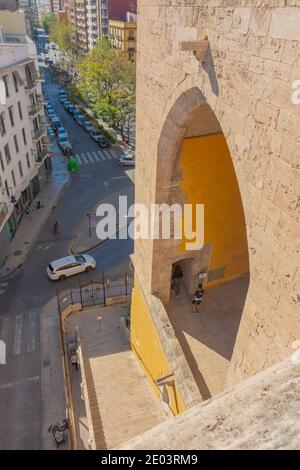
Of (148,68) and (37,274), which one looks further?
(37,274)

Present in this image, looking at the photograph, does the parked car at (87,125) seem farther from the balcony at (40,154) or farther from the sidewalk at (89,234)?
the sidewalk at (89,234)

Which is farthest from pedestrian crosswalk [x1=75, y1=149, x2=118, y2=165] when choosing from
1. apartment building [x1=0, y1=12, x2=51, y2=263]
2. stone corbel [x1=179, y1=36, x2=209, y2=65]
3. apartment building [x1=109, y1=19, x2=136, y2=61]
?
stone corbel [x1=179, y1=36, x2=209, y2=65]

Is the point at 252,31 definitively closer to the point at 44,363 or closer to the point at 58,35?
the point at 44,363

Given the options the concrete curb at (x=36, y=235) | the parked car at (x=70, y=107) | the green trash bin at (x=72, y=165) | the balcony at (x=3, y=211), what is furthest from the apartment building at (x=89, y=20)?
the balcony at (x=3, y=211)

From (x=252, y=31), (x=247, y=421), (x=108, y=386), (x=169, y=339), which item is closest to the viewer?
(x=247, y=421)

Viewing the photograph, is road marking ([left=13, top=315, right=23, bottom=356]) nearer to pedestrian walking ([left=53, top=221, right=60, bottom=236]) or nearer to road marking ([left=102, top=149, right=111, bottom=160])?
pedestrian walking ([left=53, top=221, right=60, bottom=236])
